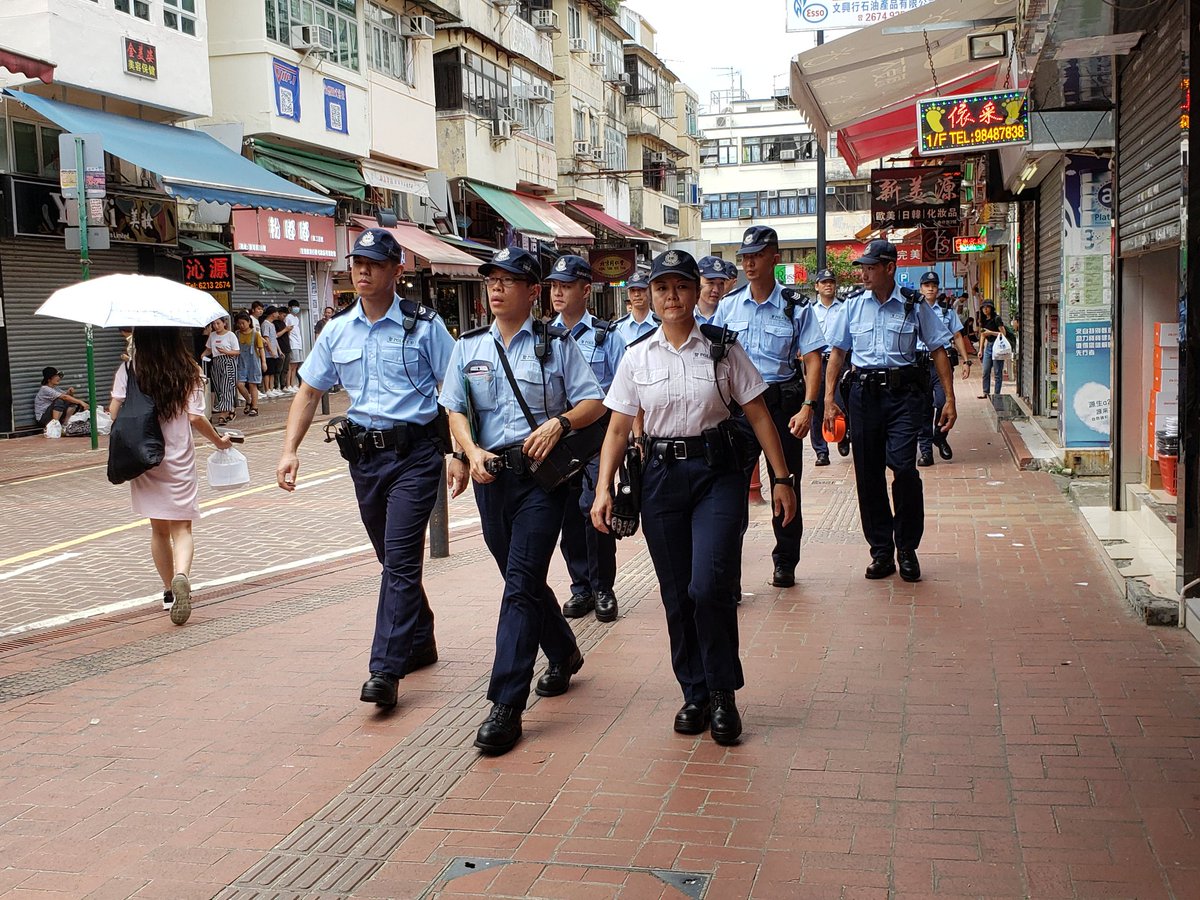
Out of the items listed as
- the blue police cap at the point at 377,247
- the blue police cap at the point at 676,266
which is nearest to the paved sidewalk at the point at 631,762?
the blue police cap at the point at 676,266

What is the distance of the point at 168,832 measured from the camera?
423 cm

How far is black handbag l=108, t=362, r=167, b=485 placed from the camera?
710 cm

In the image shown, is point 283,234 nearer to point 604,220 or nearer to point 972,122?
point 972,122

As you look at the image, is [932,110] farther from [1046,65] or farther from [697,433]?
[697,433]

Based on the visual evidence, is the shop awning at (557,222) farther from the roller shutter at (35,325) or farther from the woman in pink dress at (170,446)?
the woman in pink dress at (170,446)

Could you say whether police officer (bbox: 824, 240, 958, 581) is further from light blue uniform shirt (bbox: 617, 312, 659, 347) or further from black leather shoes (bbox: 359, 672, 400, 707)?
black leather shoes (bbox: 359, 672, 400, 707)

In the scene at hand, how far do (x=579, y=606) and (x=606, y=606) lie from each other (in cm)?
21

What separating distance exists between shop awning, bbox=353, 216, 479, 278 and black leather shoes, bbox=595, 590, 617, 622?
1969cm

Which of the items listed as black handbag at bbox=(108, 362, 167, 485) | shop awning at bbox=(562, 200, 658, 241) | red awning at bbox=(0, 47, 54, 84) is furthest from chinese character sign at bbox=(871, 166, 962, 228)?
shop awning at bbox=(562, 200, 658, 241)

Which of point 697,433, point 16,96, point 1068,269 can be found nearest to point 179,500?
point 697,433

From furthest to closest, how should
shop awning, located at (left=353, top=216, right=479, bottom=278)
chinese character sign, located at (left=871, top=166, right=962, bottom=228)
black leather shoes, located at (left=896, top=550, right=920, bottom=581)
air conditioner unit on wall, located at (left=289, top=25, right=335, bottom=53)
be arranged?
shop awning, located at (left=353, top=216, right=479, bottom=278) < air conditioner unit on wall, located at (left=289, top=25, right=335, bottom=53) < chinese character sign, located at (left=871, top=166, right=962, bottom=228) < black leather shoes, located at (left=896, top=550, right=920, bottom=581)

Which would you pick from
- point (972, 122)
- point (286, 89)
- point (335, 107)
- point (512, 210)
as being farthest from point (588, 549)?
point (512, 210)

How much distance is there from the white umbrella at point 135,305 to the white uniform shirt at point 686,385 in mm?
3092

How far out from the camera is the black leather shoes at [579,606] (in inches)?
278
